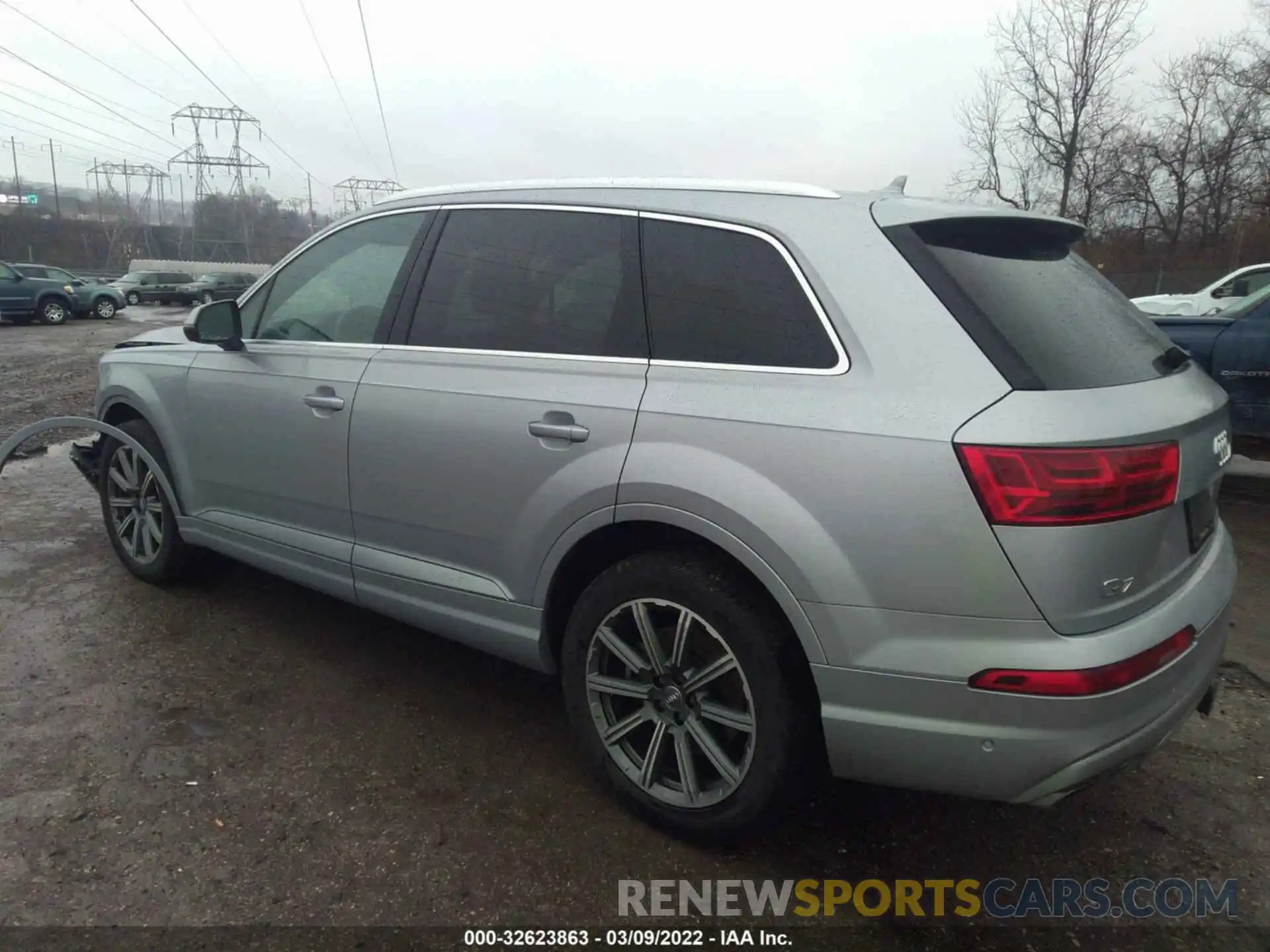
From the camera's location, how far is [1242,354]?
6180 millimetres

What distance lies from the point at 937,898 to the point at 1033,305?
159 centimetres

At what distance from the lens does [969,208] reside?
8.08 feet

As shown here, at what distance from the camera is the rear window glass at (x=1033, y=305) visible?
210 cm

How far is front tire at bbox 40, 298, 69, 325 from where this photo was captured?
25.3m

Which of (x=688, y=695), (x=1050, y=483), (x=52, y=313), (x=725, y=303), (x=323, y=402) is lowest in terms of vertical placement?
(x=52, y=313)

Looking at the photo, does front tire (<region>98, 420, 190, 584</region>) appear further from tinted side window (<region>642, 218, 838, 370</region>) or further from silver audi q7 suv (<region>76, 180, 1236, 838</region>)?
tinted side window (<region>642, 218, 838, 370</region>)

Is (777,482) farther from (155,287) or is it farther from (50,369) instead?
(155,287)

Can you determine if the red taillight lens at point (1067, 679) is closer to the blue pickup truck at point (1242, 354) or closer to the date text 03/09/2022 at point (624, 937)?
the date text 03/09/2022 at point (624, 937)

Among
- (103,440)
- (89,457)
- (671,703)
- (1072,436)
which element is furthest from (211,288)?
(1072,436)

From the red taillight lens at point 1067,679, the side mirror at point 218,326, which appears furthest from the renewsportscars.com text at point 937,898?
the side mirror at point 218,326

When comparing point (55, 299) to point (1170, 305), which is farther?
point (55, 299)

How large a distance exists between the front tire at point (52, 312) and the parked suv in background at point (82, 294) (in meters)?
0.02

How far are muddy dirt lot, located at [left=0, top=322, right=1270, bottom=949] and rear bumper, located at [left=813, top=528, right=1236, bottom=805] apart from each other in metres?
0.50

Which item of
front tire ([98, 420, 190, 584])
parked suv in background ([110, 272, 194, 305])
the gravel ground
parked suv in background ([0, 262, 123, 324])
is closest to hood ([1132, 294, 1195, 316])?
front tire ([98, 420, 190, 584])
